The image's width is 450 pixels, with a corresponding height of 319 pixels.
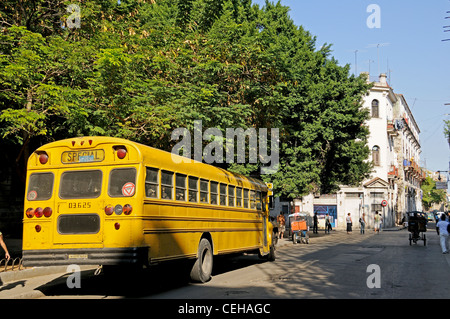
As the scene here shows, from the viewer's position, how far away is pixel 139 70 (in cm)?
1966

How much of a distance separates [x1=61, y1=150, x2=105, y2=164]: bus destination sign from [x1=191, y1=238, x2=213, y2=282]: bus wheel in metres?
3.94

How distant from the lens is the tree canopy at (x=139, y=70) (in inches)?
593

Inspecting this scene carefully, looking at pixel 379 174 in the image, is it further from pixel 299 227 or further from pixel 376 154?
pixel 299 227

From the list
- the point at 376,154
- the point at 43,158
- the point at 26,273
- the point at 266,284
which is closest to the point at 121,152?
the point at 43,158

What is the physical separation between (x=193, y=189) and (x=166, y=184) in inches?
61.1

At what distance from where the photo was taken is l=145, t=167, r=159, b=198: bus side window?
1027cm

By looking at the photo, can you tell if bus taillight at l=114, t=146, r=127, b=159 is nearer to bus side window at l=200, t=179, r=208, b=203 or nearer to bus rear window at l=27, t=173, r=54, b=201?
bus rear window at l=27, t=173, r=54, b=201

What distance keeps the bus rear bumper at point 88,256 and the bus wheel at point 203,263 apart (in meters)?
2.85

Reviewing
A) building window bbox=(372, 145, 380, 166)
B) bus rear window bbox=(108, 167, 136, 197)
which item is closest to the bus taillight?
bus rear window bbox=(108, 167, 136, 197)

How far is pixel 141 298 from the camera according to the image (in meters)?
10.4

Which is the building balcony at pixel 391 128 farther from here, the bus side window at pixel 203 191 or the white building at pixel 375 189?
the bus side window at pixel 203 191
